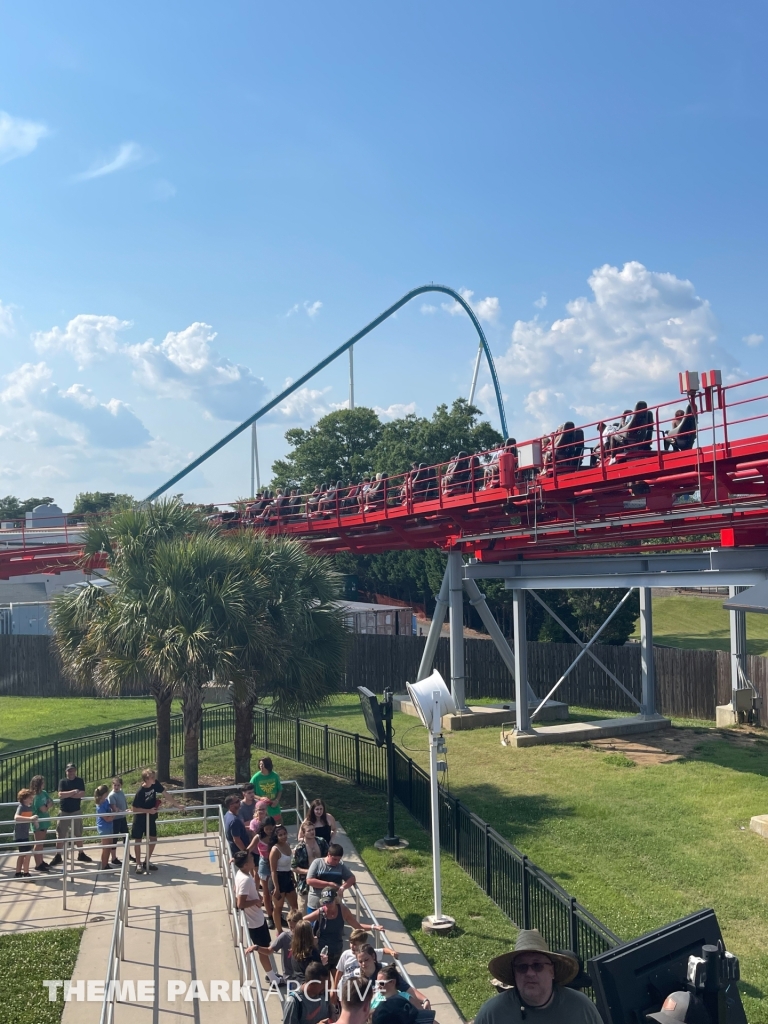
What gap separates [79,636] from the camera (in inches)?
687

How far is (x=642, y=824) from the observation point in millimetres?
13961

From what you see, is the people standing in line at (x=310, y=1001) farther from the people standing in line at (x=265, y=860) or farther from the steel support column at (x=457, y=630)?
the steel support column at (x=457, y=630)

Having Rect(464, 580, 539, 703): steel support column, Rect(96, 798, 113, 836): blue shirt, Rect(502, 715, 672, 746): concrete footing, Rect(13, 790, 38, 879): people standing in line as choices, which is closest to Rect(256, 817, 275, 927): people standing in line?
Rect(96, 798, 113, 836): blue shirt

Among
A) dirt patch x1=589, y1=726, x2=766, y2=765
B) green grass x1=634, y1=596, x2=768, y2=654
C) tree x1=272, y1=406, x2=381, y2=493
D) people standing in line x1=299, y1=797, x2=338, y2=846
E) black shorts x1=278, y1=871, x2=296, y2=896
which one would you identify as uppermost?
tree x1=272, y1=406, x2=381, y2=493

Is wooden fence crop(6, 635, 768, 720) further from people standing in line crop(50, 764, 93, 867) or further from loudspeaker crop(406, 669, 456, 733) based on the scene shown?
loudspeaker crop(406, 669, 456, 733)

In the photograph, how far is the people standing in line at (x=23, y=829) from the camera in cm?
1237

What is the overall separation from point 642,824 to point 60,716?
19.4m

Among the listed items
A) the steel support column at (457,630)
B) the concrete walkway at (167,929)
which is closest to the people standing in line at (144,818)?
the concrete walkway at (167,929)

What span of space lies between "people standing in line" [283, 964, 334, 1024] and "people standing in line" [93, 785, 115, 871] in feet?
22.2

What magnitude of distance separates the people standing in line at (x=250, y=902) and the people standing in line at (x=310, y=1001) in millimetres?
2333

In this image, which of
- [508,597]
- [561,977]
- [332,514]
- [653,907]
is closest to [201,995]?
[653,907]

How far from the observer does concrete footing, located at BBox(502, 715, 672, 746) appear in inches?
824

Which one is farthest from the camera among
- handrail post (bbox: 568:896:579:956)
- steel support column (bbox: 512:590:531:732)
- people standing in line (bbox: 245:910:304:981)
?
steel support column (bbox: 512:590:531:732)

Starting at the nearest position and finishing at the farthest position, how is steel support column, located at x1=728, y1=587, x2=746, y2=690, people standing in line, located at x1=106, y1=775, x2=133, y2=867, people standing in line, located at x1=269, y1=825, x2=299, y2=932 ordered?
people standing in line, located at x1=269, y1=825, x2=299, y2=932
people standing in line, located at x1=106, y1=775, x2=133, y2=867
steel support column, located at x1=728, y1=587, x2=746, y2=690
